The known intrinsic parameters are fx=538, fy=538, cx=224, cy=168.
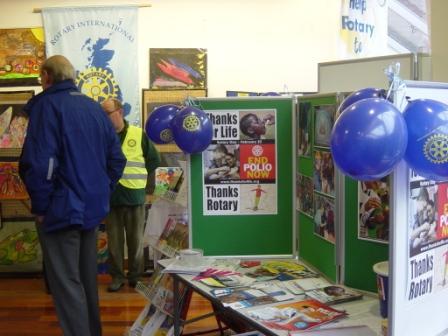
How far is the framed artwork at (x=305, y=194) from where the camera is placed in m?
2.29

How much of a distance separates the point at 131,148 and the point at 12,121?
1.26 m

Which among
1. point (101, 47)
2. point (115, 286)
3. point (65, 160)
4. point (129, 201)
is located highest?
point (101, 47)

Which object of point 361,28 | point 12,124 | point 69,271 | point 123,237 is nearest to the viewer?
point 69,271

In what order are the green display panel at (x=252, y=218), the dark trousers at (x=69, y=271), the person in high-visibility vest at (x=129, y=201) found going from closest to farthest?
the green display panel at (x=252, y=218)
the dark trousers at (x=69, y=271)
the person in high-visibility vest at (x=129, y=201)

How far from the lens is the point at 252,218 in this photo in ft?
8.21

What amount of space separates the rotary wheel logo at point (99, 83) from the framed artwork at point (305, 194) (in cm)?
289

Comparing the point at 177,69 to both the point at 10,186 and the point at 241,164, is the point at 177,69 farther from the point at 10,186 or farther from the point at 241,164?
the point at 241,164

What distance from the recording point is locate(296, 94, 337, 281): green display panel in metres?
2.09

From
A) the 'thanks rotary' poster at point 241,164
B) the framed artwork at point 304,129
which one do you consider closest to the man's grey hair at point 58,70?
the 'thanks rotary' poster at point 241,164

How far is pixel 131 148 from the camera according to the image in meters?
4.32

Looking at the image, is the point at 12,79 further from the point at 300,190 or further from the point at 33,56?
the point at 300,190

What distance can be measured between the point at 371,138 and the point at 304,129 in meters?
1.13

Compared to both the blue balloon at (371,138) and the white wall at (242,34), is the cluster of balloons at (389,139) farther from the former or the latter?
the white wall at (242,34)

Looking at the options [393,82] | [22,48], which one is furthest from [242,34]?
[393,82]
